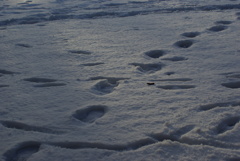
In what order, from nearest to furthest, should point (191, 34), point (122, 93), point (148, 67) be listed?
point (122, 93)
point (148, 67)
point (191, 34)

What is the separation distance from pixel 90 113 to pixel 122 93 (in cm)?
33

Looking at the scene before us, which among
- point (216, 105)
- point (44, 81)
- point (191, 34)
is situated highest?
point (191, 34)

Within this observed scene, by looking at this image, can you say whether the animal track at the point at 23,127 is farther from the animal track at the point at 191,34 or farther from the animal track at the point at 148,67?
the animal track at the point at 191,34

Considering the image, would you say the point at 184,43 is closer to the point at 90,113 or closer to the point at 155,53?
the point at 155,53

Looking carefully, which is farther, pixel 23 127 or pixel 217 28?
pixel 217 28

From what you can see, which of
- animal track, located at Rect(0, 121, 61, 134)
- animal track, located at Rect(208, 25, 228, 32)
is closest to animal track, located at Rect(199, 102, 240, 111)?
animal track, located at Rect(0, 121, 61, 134)

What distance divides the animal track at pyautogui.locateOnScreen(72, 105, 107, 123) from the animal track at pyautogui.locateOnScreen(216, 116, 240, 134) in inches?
29.4

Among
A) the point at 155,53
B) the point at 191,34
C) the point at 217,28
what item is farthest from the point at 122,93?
the point at 217,28

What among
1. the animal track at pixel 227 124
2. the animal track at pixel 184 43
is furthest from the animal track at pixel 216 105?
the animal track at pixel 184 43

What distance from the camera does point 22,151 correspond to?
1469 mm

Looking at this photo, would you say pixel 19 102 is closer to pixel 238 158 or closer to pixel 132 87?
pixel 132 87

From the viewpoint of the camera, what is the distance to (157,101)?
1.87 m

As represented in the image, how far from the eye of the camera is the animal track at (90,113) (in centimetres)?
175

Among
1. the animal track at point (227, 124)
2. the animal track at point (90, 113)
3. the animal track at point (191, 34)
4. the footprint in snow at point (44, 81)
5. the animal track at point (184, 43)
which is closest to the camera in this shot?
the animal track at point (227, 124)
